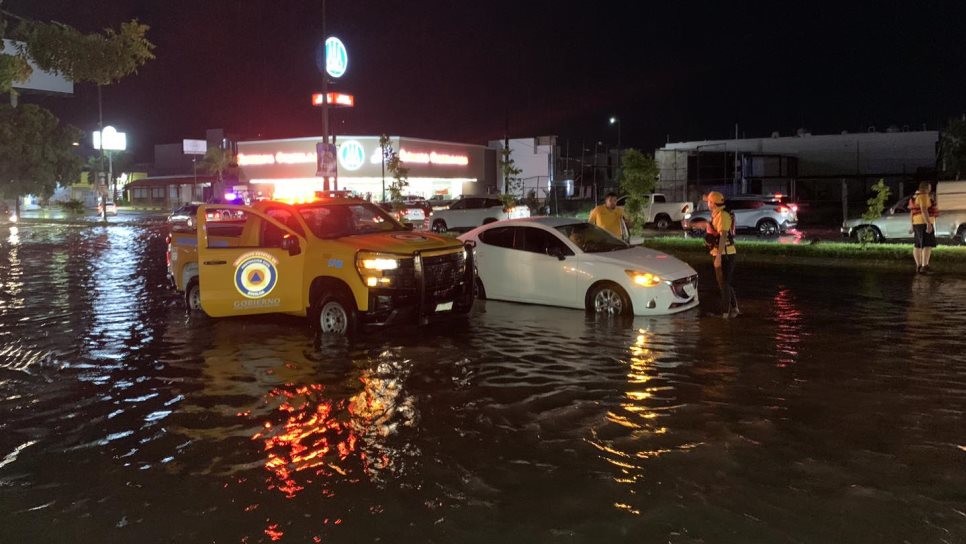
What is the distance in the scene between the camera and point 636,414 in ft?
22.8

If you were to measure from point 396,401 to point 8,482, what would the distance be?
313 cm

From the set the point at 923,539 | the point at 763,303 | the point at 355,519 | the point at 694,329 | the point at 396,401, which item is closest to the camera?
the point at 923,539

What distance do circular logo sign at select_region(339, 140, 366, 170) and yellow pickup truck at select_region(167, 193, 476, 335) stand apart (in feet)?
187

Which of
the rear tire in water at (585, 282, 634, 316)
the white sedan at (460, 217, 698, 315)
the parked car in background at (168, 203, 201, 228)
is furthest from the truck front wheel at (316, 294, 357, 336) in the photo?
the parked car in background at (168, 203, 201, 228)

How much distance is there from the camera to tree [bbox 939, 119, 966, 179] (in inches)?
1623

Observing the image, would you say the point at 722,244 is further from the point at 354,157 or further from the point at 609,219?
the point at 354,157

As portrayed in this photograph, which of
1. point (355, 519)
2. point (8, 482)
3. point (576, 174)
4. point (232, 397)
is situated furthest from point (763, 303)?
point (576, 174)

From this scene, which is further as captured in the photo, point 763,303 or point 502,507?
point 763,303

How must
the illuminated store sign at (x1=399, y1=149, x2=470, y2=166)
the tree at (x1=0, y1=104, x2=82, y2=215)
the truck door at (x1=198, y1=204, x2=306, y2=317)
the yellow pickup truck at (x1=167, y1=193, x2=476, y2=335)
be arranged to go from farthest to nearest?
1. the illuminated store sign at (x1=399, y1=149, x2=470, y2=166)
2. the tree at (x1=0, y1=104, x2=82, y2=215)
3. the truck door at (x1=198, y1=204, x2=306, y2=317)
4. the yellow pickup truck at (x1=167, y1=193, x2=476, y2=335)

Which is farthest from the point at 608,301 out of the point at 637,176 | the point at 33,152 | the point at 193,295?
the point at 33,152

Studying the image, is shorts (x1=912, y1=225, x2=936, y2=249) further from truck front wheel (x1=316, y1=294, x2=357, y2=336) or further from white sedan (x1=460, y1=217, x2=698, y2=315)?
truck front wheel (x1=316, y1=294, x2=357, y2=336)

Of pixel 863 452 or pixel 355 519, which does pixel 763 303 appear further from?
pixel 355 519

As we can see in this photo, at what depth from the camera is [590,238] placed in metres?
12.6

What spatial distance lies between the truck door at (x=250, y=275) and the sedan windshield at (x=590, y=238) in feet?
13.5
